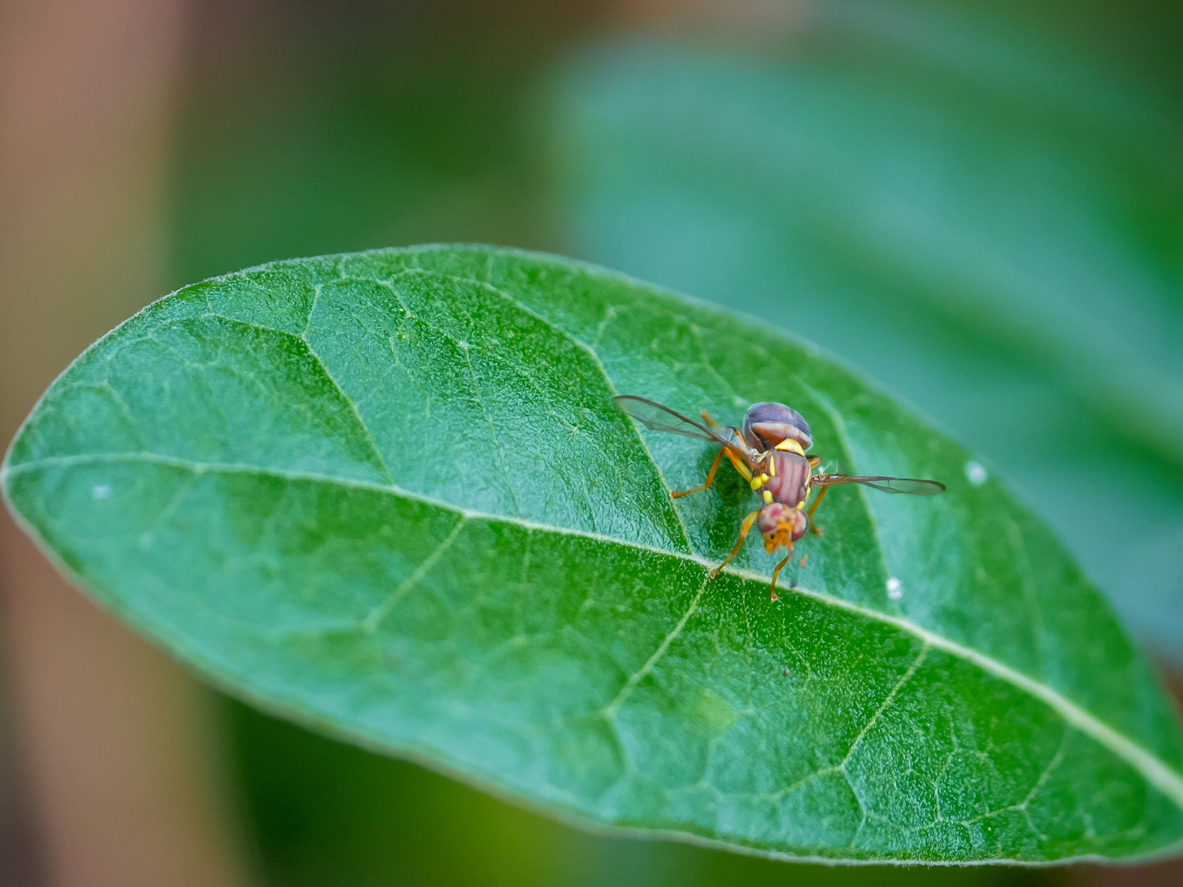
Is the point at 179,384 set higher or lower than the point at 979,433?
higher

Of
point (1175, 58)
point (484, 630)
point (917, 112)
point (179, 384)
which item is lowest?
point (484, 630)

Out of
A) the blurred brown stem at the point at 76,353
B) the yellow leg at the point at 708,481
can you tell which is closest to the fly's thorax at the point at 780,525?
the yellow leg at the point at 708,481

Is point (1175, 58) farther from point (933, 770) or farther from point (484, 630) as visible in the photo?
point (484, 630)

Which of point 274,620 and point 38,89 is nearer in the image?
point 274,620

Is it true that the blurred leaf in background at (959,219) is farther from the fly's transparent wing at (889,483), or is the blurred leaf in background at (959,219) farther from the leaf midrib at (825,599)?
the fly's transparent wing at (889,483)

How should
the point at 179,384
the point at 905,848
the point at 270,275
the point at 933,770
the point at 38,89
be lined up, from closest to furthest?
the point at 179,384
the point at 270,275
the point at 905,848
the point at 933,770
the point at 38,89

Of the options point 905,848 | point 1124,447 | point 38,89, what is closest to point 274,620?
point 905,848

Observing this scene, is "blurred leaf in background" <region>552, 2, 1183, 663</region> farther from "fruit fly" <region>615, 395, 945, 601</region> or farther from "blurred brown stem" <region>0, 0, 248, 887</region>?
"blurred brown stem" <region>0, 0, 248, 887</region>
